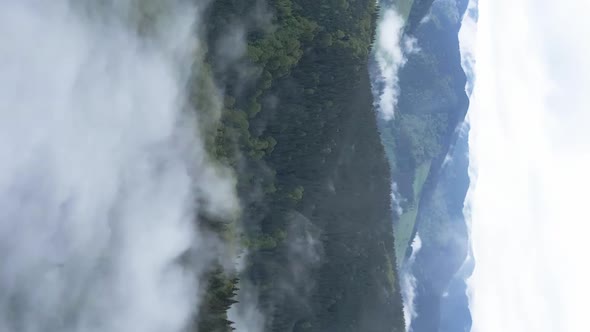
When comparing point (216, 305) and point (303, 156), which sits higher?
point (303, 156)

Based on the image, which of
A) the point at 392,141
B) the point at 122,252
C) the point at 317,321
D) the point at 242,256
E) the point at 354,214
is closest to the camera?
the point at 122,252

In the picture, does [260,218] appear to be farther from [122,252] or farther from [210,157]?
[122,252]

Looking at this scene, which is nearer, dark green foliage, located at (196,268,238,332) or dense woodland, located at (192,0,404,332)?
dark green foliage, located at (196,268,238,332)

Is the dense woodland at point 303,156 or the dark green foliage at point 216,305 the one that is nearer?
the dark green foliage at point 216,305

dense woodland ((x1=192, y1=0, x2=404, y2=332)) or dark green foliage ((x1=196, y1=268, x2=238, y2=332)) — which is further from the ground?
dense woodland ((x1=192, y1=0, x2=404, y2=332))

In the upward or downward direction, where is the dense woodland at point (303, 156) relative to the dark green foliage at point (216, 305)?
upward

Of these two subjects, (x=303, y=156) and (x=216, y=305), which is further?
(x=303, y=156)

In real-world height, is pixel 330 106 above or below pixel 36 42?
above

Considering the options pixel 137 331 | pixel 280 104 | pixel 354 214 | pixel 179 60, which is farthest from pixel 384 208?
pixel 137 331
